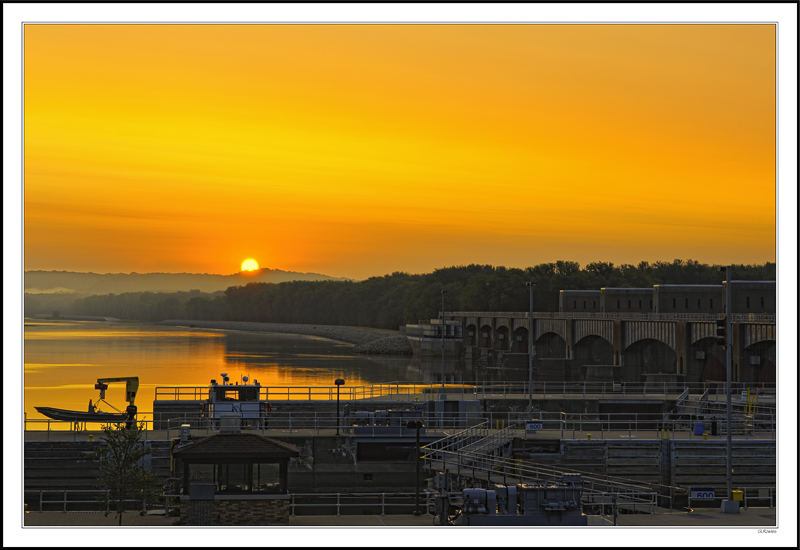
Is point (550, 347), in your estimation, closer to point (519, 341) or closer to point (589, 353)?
point (519, 341)

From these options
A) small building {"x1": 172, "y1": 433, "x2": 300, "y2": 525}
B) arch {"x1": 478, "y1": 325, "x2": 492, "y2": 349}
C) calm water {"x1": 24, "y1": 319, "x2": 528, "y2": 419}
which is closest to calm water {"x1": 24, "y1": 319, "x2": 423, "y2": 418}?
calm water {"x1": 24, "y1": 319, "x2": 528, "y2": 419}

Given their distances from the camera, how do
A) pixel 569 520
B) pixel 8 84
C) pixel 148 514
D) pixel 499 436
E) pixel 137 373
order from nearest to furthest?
pixel 8 84 < pixel 569 520 < pixel 148 514 < pixel 499 436 < pixel 137 373

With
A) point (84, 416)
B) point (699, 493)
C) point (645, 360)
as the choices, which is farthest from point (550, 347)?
point (699, 493)

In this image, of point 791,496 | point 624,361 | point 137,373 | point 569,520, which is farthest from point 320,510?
point 137,373

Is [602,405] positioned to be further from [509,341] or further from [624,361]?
[509,341]

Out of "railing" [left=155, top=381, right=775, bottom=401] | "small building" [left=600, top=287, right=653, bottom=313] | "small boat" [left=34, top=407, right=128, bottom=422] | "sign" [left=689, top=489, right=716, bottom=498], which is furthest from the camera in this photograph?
"small building" [left=600, top=287, right=653, bottom=313]

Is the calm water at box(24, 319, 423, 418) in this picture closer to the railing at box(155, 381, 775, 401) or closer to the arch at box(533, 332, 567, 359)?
the railing at box(155, 381, 775, 401)

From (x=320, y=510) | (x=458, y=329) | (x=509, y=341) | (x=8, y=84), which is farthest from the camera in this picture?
(x=458, y=329)
